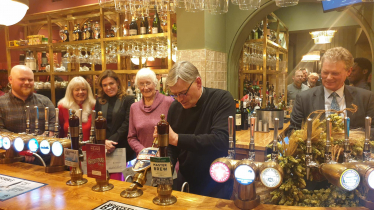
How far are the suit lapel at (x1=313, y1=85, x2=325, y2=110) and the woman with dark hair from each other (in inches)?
70.8

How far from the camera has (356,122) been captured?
2.25 meters

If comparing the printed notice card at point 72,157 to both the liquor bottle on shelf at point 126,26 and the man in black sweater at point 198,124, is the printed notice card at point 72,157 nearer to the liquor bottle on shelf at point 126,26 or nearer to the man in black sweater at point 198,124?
the man in black sweater at point 198,124

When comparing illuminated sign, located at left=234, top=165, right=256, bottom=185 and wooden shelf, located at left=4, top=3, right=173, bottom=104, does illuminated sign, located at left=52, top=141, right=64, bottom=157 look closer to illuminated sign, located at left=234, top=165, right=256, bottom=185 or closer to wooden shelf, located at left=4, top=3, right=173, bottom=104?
illuminated sign, located at left=234, top=165, right=256, bottom=185

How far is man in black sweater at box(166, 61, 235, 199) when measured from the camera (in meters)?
1.68

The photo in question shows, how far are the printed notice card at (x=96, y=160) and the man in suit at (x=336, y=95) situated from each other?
5.14 feet

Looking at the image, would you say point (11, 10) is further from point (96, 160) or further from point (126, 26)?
point (126, 26)

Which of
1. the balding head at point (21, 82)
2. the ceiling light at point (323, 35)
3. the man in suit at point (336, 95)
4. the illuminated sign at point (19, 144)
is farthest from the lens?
the ceiling light at point (323, 35)

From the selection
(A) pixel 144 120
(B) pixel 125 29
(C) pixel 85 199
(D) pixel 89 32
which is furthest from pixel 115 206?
(D) pixel 89 32

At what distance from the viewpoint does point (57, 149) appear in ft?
5.66

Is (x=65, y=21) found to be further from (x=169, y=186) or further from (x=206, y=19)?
(x=169, y=186)

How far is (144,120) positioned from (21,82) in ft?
4.54

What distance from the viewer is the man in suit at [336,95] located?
7.23 ft

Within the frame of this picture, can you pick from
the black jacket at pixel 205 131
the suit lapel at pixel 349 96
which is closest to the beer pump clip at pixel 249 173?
the black jacket at pixel 205 131

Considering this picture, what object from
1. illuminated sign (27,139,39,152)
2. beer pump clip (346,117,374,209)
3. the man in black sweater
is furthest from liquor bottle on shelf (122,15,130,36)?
beer pump clip (346,117,374,209)
